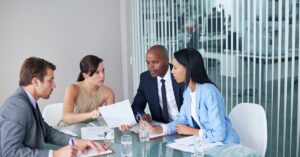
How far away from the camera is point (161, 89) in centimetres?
311

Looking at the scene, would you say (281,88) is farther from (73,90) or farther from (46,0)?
(46,0)

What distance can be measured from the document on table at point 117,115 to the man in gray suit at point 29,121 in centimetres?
41

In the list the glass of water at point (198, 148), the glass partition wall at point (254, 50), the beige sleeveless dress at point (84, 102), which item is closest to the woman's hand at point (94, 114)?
the beige sleeveless dress at point (84, 102)

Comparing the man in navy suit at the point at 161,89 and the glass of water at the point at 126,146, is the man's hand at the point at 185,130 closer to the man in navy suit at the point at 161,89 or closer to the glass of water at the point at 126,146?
the glass of water at the point at 126,146

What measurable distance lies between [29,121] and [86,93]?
3.63 feet

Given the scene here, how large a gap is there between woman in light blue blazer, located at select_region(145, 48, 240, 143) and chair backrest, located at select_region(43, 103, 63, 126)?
110 cm

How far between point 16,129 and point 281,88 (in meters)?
2.14

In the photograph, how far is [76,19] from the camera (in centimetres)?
426

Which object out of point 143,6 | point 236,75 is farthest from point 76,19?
point 236,75

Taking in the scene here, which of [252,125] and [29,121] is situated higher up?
[29,121]

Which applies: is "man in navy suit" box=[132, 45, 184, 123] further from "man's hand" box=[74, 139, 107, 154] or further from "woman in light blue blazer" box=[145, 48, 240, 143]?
"man's hand" box=[74, 139, 107, 154]

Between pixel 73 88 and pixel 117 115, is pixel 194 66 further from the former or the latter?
pixel 73 88

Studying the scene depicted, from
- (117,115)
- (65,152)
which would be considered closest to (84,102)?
(117,115)

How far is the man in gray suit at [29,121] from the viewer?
6.20 feet
